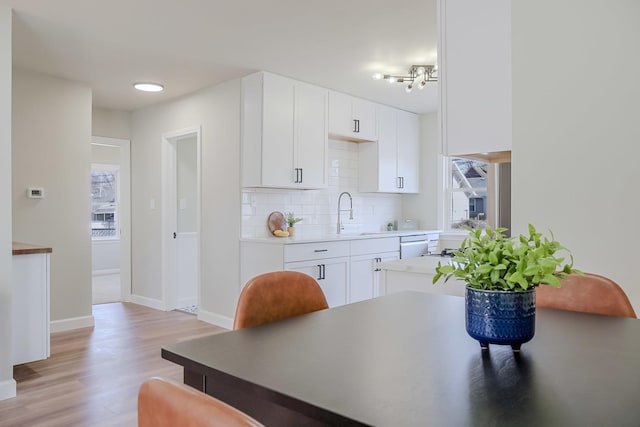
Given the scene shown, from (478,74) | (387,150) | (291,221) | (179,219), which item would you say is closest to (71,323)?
(179,219)

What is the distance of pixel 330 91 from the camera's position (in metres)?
4.91

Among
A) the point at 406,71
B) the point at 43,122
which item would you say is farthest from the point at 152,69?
the point at 406,71

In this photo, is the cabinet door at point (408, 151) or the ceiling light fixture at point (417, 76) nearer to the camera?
the ceiling light fixture at point (417, 76)

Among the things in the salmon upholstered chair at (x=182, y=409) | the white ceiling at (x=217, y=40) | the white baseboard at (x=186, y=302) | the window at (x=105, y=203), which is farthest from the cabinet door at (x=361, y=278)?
the window at (x=105, y=203)

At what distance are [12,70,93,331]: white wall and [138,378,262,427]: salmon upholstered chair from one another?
170 inches

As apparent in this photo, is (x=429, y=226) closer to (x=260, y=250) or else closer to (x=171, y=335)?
(x=260, y=250)

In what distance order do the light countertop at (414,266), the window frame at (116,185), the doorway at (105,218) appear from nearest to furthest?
the light countertop at (414,266) → the doorway at (105,218) → the window frame at (116,185)

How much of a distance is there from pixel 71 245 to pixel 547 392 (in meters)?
4.67

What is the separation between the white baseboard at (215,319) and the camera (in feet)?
14.7

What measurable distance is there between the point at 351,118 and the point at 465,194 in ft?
6.28

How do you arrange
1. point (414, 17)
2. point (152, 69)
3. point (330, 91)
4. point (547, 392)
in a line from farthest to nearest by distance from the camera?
point (330, 91) → point (152, 69) → point (414, 17) → point (547, 392)

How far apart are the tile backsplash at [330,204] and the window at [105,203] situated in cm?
513

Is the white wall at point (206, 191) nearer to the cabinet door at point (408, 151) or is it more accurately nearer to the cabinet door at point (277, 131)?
the cabinet door at point (277, 131)

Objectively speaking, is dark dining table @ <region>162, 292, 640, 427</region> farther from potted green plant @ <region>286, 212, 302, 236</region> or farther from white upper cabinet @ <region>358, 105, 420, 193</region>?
white upper cabinet @ <region>358, 105, 420, 193</region>
